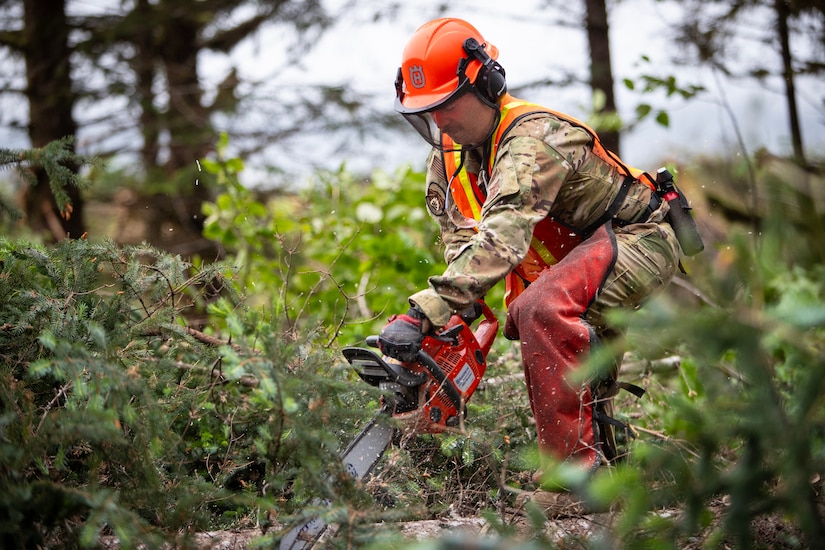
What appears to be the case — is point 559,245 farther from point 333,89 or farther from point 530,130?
point 333,89

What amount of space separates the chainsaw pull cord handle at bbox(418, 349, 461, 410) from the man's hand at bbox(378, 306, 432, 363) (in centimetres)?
6

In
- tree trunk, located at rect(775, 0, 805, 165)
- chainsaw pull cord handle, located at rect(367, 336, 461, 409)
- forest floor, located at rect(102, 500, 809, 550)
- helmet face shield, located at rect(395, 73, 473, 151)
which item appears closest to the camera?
forest floor, located at rect(102, 500, 809, 550)

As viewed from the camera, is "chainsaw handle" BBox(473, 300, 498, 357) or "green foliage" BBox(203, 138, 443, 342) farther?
"green foliage" BBox(203, 138, 443, 342)

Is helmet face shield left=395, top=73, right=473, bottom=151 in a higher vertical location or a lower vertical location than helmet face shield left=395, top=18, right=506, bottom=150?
lower

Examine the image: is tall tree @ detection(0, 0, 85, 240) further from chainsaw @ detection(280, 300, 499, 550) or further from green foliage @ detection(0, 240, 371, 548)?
chainsaw @ detection(280, 300, 499, 550)

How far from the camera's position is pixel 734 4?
6570 mm

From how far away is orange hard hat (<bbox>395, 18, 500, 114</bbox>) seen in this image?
3119 millimetres

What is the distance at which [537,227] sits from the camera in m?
3.41

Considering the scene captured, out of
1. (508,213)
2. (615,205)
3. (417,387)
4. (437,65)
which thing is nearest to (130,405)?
(417,387)

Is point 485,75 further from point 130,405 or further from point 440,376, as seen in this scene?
point 130,405

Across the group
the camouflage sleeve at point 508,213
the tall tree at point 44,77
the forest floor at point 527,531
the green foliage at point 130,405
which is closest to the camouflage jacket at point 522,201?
the camouflage sleeve at point 508,213

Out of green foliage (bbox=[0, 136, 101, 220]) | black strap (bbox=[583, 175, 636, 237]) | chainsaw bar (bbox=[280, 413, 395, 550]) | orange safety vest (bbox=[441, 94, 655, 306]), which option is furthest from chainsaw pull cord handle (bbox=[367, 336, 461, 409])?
green foliage (bbox=[0, 136, 101, 220])

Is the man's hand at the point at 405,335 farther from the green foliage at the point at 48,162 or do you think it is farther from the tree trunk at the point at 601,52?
the tree trunk at the point at 601,52

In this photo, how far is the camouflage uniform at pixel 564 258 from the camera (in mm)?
2777
